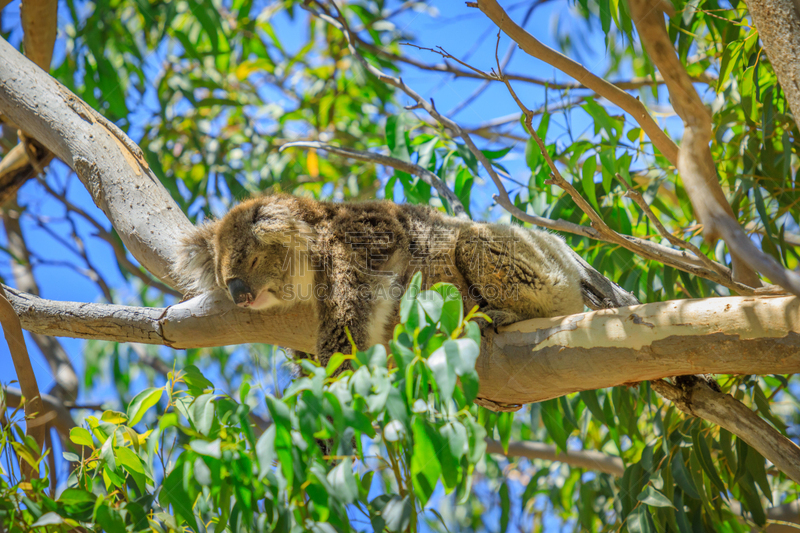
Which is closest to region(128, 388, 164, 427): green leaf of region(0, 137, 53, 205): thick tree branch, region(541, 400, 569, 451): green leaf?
region(541, 400, 569, 451): green leaf

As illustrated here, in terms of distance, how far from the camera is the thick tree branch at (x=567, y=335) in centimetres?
152

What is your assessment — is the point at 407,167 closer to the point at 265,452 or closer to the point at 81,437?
the point at 81,437

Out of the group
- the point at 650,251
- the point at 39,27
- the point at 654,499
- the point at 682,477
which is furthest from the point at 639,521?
the point at 39,27

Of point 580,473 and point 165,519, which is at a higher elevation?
point 165,519

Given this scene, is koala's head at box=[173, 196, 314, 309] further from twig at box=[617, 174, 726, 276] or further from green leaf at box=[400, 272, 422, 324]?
twig at box=[617, 174, 726, 276]

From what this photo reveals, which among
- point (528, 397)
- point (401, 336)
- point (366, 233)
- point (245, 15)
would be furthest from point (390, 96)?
point (401, 336)

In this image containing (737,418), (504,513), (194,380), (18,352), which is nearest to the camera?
(194,380)

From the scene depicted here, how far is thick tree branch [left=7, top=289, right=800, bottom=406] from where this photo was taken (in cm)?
152

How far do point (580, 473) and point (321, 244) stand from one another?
2914 millimetres

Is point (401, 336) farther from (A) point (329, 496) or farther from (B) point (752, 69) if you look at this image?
(B) point (752, 69)

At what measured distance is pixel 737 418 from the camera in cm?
174

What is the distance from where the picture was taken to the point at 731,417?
175cm

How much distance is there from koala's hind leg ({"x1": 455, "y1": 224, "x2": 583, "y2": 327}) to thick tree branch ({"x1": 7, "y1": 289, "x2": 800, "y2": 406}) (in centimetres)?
22

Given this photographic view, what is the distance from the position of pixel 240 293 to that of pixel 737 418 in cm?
165
